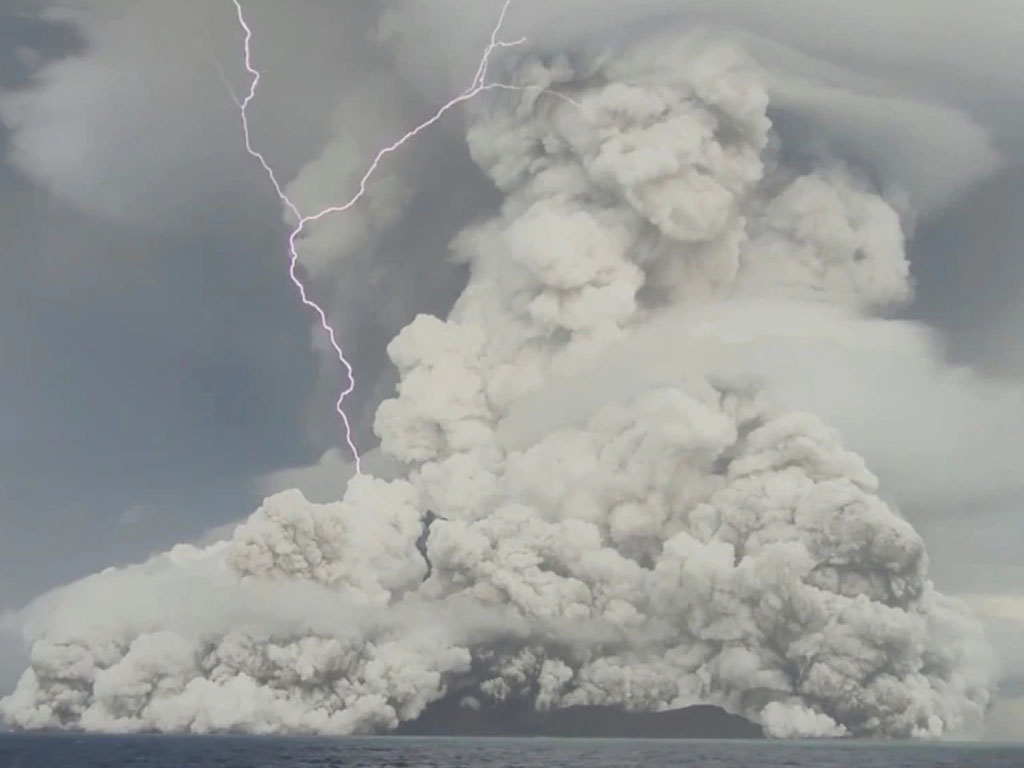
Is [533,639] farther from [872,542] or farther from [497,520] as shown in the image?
[872,542]

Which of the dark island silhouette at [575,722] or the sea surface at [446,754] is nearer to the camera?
the sea surface at [446,754]

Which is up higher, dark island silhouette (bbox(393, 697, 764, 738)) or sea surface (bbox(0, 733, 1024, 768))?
dark island silhouette (bbox(393, 697, 764, 738))

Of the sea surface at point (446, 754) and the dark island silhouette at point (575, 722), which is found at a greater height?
the dark island silhouette at point (575, 722)

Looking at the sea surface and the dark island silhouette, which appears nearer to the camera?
the sea surface

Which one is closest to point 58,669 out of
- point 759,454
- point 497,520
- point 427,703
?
point 427,703
